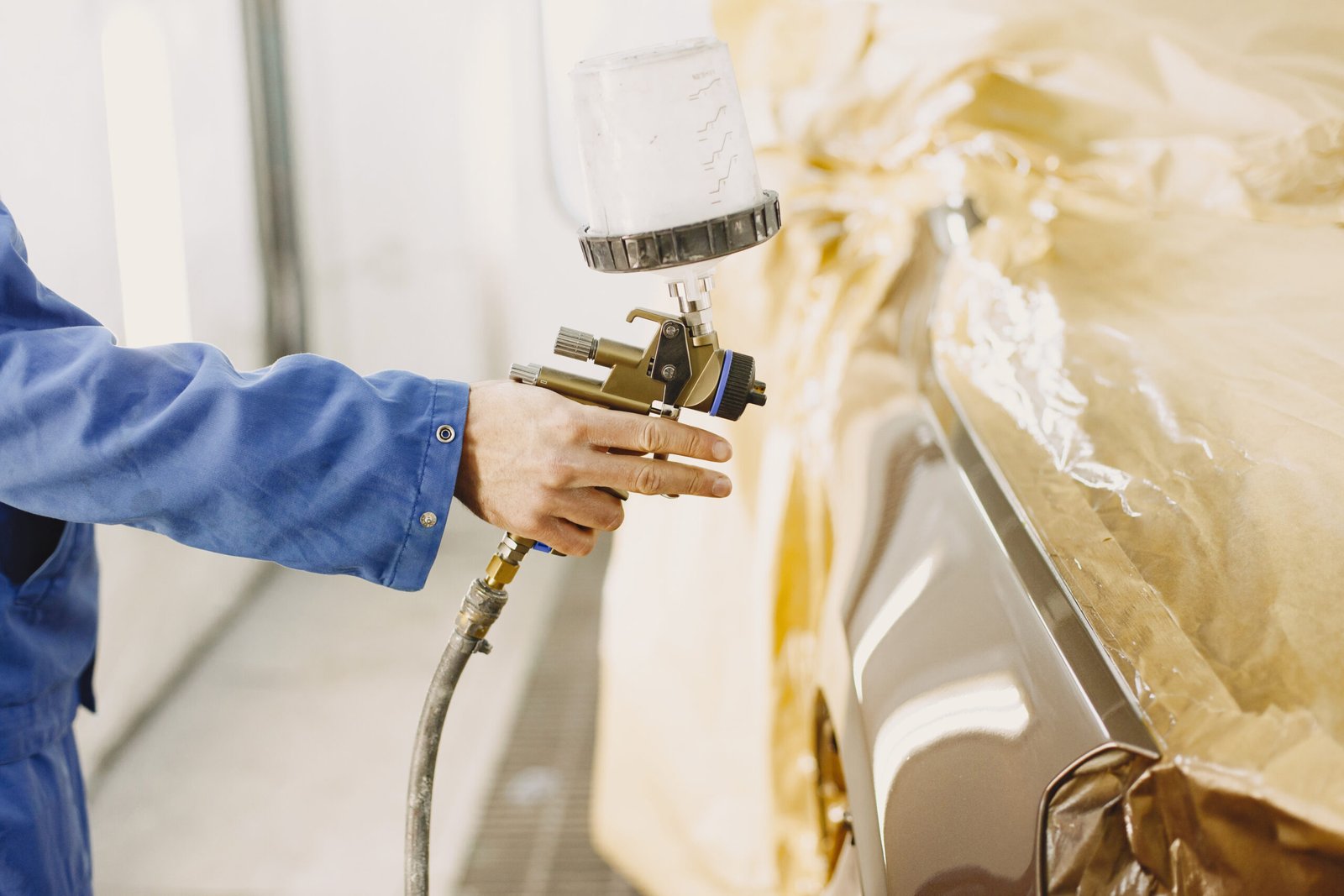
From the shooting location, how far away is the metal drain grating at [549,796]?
5.20 ft

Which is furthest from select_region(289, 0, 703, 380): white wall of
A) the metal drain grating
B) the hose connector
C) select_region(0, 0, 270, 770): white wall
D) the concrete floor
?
the hose connector

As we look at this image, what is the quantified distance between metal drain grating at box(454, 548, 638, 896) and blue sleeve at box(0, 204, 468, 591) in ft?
3.46

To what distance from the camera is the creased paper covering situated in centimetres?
41

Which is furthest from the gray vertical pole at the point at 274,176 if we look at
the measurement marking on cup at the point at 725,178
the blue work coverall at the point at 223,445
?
the measurement marking on cup at the point at 725,178

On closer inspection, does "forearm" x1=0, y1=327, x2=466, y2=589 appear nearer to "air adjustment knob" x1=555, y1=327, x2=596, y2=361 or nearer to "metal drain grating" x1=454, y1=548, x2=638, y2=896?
"air adjustment knob" x1=555, y1=327, x2=596, y2=361

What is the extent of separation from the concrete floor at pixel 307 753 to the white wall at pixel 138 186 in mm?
113

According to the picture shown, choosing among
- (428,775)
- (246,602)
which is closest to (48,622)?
(428,775)

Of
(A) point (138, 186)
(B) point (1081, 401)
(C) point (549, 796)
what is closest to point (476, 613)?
(B) point (1081, 401)

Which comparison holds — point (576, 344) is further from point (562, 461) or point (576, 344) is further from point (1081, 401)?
point (1081, 401)

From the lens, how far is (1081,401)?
28.5 inches

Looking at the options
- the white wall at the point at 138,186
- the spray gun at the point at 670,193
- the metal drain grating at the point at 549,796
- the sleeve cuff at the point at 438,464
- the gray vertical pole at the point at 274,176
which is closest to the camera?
the spray gun at the point at 670,193

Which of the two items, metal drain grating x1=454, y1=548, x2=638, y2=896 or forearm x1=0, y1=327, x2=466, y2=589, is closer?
forearm x1=0, y1=327, x2=466, y2=589

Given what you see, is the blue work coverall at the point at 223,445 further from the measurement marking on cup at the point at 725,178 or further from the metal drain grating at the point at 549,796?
the metal drain grating at the point at 549,796

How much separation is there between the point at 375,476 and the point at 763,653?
64 centimetres
